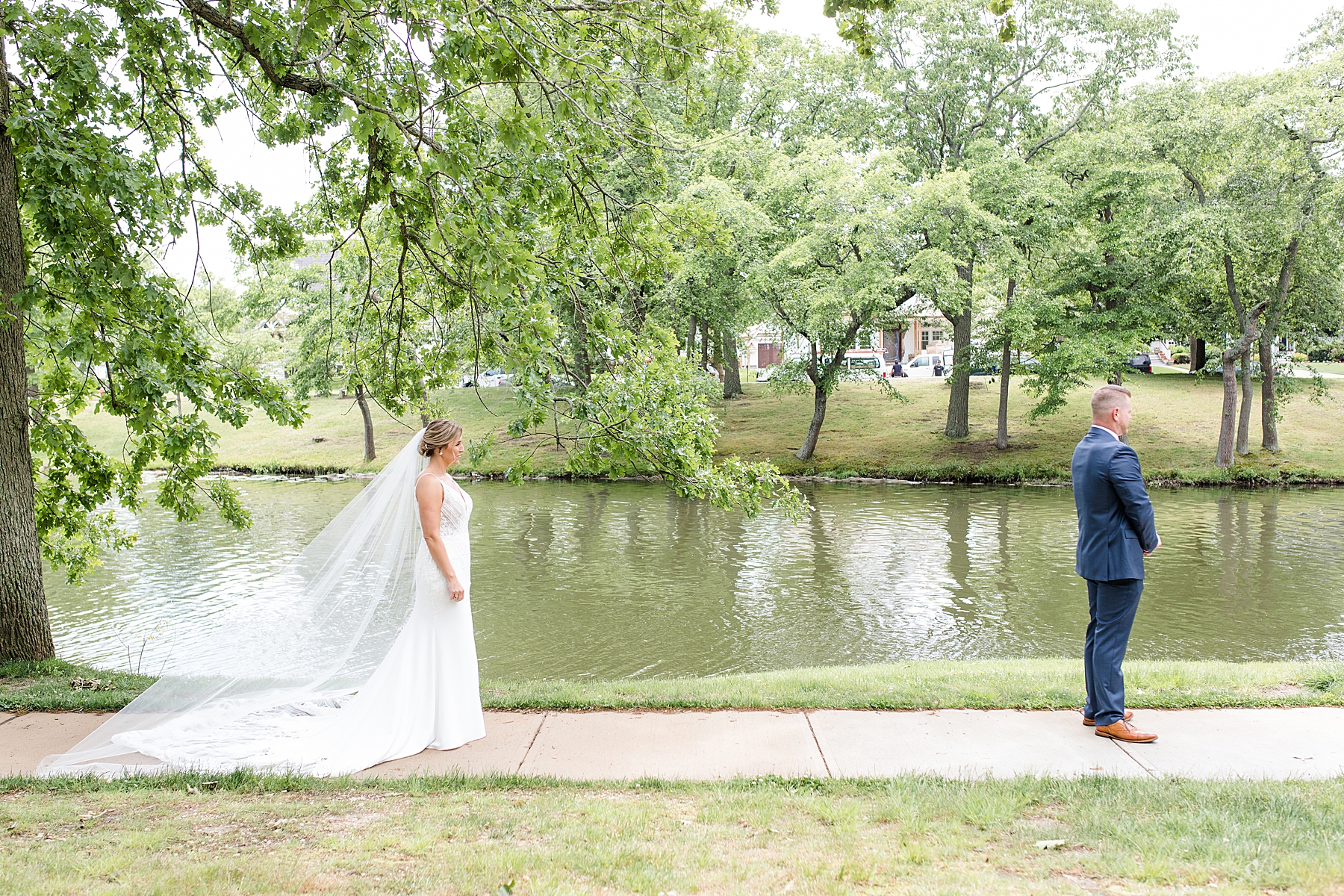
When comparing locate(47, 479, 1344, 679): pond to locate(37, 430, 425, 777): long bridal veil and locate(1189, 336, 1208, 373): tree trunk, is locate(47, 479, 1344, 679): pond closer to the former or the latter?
locate(37, 430, 425, 777): long bridal veil

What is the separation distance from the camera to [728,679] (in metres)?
8.16

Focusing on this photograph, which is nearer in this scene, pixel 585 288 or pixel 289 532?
pixel 585 288

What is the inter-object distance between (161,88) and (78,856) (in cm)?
774

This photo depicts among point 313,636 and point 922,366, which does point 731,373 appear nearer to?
point 922,366

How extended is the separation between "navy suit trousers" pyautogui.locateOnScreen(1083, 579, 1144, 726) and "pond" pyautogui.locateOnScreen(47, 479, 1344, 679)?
5061 millimetres

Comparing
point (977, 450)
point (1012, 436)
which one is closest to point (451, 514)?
point (977, 450)

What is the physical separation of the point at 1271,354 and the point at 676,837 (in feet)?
106

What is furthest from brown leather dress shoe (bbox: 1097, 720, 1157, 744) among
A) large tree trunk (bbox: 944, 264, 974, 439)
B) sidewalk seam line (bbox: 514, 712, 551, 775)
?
large tree trunk (bbox: 944, 264, 974, 439)

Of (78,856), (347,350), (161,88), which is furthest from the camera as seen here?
(347,350)

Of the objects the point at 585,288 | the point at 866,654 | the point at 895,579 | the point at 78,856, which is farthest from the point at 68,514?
the point at 895,579

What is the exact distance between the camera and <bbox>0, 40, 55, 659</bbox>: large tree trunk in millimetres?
7590

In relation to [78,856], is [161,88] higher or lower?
higher

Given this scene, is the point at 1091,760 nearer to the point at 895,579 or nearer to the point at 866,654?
the point at 866,654

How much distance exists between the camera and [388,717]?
5.93 metres
